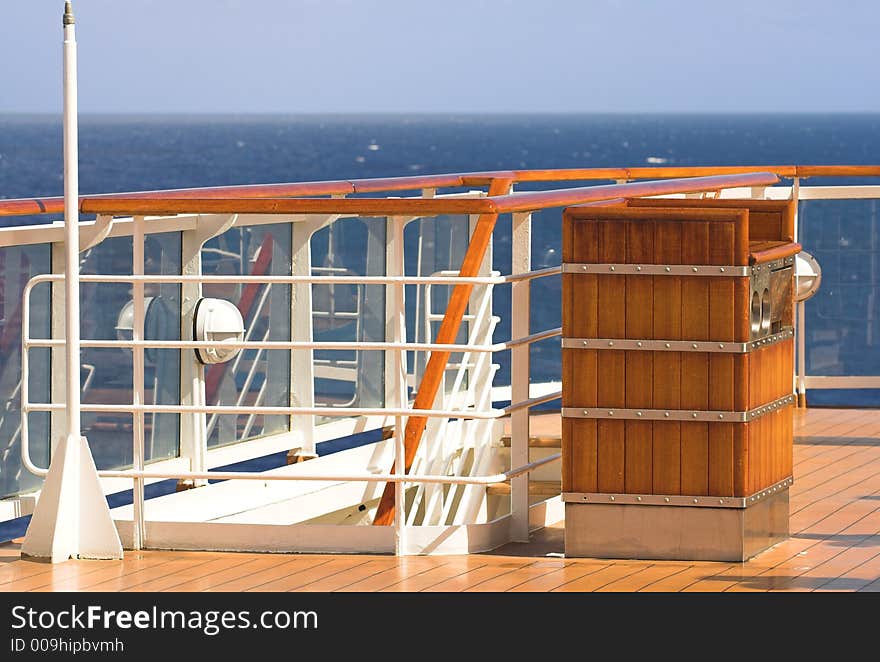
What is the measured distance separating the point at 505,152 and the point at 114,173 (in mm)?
36944

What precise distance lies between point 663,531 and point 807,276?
150 inches

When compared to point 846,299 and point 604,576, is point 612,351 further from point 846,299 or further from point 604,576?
point 846,299

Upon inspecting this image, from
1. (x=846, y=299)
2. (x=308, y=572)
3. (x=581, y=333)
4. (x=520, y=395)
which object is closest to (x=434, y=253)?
(x=520, y=395)

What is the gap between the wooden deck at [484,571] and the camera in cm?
481

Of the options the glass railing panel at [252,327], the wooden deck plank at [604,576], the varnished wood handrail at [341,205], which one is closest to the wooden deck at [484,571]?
the wooden deck plank at [604,576]

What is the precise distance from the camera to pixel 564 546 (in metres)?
5.34

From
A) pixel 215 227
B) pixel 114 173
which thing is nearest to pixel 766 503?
pixel 215 227

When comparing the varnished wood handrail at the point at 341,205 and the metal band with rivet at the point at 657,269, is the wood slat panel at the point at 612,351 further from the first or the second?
the varnished wood handrail at the point at 341,205

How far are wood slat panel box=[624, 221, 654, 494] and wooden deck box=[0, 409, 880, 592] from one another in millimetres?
285

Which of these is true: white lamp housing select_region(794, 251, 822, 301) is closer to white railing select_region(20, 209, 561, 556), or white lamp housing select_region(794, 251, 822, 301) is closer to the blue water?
the blue water

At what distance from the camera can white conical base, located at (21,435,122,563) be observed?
5.12 metres

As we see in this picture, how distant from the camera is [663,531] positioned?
5.10 meters
